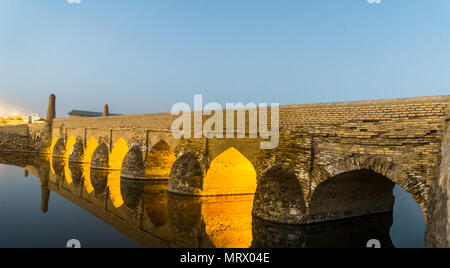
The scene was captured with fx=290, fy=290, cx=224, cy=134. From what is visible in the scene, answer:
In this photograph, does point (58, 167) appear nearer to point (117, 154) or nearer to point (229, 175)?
point (117, 154)

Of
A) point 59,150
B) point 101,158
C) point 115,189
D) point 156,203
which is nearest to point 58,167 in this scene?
point 101,158

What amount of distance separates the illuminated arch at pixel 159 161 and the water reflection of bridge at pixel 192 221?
87 centimetres

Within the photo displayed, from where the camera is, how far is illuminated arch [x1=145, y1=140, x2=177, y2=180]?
18.8 metres

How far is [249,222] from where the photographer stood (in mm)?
11531

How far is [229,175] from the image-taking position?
1520 cm

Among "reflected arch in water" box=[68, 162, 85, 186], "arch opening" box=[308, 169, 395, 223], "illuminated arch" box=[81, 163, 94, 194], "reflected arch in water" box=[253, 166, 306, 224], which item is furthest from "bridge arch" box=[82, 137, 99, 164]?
"arch opening" box=[308, 169, 395, 223]

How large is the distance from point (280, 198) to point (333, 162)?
235 cm

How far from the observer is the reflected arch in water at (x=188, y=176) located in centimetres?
1470

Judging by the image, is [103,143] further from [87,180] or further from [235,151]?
[235,151]

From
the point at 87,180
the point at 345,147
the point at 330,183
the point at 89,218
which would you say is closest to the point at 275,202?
the point at 330,183

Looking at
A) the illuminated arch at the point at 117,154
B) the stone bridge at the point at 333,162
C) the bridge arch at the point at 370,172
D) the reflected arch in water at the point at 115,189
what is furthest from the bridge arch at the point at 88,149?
the bridge arch at the point at 370,172

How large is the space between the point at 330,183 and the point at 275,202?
2.05m

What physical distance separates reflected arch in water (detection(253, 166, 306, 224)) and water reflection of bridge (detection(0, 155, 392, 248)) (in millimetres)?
331

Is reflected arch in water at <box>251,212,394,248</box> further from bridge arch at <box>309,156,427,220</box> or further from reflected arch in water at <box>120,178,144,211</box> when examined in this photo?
reflected arch in water at <box>120,178,144,211</box>
